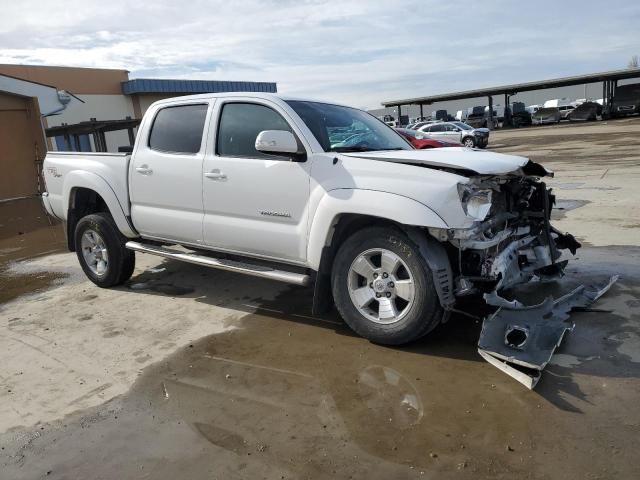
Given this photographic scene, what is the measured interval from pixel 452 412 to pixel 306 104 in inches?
116

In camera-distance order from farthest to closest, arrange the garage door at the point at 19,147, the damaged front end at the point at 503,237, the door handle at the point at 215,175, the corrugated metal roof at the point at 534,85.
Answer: the corrugated metal roof at the point at 534,85 < the garage door at the point at 19,147 < the door handle at the point at 215,175 < the damaged front end at the point at 503,237

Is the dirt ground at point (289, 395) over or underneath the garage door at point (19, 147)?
underneath

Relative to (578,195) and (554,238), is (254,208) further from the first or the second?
(578,195)

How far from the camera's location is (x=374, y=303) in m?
4.38

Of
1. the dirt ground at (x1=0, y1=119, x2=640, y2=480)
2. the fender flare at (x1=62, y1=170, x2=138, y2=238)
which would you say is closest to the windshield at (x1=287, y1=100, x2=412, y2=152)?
the dirt ground at (x1=0, y1=119, x2=640, y2=480)

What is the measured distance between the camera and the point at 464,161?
4125mm

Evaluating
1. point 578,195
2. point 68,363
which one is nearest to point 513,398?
point 68,363

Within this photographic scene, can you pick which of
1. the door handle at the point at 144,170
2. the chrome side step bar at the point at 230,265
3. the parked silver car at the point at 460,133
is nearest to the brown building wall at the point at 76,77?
the parked silver car at the point at 460,133

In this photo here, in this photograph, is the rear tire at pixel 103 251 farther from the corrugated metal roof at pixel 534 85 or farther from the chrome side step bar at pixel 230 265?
the corrugated metal roof at pixel 534 85

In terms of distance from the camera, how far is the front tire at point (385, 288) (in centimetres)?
402

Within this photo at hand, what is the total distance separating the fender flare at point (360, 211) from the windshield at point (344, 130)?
1.85 feet

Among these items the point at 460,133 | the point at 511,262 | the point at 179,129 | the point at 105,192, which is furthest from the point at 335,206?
the point at 460,133

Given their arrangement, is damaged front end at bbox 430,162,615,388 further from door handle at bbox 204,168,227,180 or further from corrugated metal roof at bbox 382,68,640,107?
corrugated metal roof at bbox 382,68,640,107

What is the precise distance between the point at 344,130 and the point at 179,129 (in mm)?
1711
